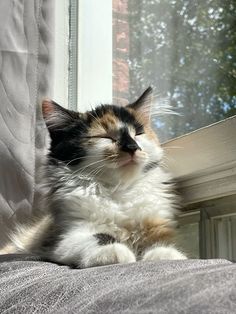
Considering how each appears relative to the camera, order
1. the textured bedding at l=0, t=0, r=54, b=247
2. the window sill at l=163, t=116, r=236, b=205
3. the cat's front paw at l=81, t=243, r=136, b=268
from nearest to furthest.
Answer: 1. the cat's front paw at l=81, t=243, r=136, b=268
2. the window sill at l=163, t=116, r=236, b=205
3. the textured bedding at l=0, t=0, r=54, b=247

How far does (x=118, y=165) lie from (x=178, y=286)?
0.50 metres

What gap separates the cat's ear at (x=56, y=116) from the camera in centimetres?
117

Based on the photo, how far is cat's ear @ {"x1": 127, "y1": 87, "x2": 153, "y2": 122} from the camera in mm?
1200

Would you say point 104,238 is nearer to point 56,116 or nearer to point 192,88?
point 56,116

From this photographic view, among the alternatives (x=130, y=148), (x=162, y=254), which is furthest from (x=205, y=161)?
(x=162, y=254)

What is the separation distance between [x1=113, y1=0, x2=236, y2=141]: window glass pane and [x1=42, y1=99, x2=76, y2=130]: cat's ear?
256mm

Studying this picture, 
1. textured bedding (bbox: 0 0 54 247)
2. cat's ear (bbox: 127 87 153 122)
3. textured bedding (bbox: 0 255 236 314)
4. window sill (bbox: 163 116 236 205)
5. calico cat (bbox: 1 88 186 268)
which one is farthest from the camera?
textured bedding (bbox: 0 0 54 247)

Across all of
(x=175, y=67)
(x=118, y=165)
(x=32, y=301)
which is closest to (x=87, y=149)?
(x=118, y=165)

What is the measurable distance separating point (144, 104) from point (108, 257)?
448mm

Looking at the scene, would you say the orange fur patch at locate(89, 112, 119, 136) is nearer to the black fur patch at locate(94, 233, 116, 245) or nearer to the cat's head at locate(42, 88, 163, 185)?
the cat's head at locate(42, 88, 163, 185)

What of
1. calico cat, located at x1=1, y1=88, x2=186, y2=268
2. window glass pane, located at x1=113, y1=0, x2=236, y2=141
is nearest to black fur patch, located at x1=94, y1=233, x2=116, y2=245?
calico cat, located at x1=1, y1=88, x2=186, y2=268

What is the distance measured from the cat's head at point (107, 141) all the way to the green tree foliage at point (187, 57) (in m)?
0.10

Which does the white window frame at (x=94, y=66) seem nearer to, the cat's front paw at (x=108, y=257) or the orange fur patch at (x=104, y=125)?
the orange fur patch at (x=104, y=125)

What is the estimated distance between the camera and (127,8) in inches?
60.4
